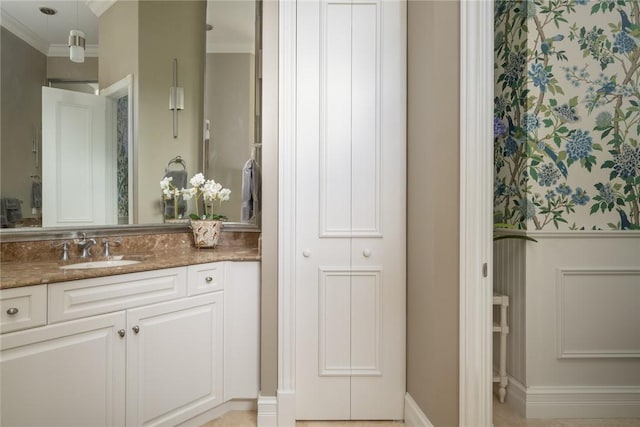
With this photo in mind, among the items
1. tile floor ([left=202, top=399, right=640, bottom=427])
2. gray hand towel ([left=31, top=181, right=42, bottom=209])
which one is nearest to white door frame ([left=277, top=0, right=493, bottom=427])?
tile floor ([left=202, top=399, right=640, bottom=427])

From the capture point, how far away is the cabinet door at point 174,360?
1705 millimetres

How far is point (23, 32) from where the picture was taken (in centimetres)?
184

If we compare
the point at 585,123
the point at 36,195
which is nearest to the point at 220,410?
the point at 36,195

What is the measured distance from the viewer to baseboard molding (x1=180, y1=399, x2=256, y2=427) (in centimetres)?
196

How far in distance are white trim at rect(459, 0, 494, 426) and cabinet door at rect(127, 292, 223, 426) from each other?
4.09 ft

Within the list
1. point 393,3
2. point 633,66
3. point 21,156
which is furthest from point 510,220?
point 21,156

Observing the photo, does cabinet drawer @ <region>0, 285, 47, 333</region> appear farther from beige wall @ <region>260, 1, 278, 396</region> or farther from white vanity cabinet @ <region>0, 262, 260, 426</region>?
beige wall @ <region>260, 1, 278, 396</region>

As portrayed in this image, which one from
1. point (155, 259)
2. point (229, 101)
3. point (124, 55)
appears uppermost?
point (124, 55)

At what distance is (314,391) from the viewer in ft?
6.69

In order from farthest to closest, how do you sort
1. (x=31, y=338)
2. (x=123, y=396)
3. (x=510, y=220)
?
(x=510, y=220) < (x=123, y=396) < (x=31, y=338)

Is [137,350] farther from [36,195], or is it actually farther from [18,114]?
[18,114]

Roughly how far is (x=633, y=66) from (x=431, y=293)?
1845 millimetres

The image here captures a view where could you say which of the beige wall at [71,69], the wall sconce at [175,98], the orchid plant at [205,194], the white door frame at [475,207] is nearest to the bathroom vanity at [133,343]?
the orchid plant at [205,194]

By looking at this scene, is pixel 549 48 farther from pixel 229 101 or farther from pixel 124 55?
pixel 124 55
